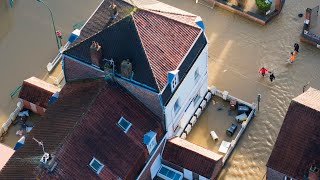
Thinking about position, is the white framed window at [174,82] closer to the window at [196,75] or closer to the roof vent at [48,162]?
the window at [196,75]

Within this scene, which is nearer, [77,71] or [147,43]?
[147,43]

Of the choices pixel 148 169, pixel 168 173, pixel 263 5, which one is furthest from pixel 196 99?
pixel 263 5

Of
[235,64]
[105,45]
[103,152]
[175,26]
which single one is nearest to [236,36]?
[235,64]

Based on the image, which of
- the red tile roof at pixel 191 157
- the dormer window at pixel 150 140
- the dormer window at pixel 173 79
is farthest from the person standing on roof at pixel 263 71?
the dormer window at pixel 150 140

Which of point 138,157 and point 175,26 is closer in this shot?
point 138,157

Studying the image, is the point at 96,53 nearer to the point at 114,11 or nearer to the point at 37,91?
the point at 114,11

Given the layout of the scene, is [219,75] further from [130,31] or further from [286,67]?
[130,31]

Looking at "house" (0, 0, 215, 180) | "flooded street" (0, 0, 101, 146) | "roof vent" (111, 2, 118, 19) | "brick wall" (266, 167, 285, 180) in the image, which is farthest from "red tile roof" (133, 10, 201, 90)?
"flooded street" (0, 0, 101, 146)
